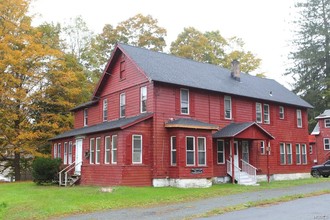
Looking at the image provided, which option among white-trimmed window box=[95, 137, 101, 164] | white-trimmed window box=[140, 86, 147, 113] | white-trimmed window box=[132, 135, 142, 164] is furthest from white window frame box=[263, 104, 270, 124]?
white-trimmed window box=[95, 137, 101, 164]

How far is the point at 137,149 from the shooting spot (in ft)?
68.2

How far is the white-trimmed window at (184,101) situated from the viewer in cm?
2295

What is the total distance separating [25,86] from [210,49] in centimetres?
2330

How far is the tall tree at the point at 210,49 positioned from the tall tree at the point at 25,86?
1682 cm

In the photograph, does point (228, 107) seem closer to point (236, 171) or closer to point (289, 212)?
point (236, 171)

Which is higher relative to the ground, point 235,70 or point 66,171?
point 235,70

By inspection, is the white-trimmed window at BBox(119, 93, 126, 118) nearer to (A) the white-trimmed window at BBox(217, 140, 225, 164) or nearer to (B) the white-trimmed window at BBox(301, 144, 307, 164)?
(A) the white-trimmed window at BBox(217, 140, 225, 164)

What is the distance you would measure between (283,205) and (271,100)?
15.8 m

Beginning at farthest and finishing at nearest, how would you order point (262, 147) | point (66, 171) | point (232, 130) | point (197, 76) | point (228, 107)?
point (262, 147), point (228, 107), point (197, 76), point (66, 171), point (232, 130)

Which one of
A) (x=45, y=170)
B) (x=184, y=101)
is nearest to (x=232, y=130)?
(x=184, y=101)

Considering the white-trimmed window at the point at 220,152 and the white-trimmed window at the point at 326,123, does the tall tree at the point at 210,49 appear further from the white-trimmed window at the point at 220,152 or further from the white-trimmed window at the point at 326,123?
the white-trimmed window at the point at 220,152

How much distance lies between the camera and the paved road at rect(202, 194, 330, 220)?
417 inches

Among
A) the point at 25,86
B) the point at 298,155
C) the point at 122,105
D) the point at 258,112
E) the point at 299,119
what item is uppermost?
the point at 25,86

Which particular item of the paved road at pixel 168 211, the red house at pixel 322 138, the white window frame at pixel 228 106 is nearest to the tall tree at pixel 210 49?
the red house at pixel 322 138
